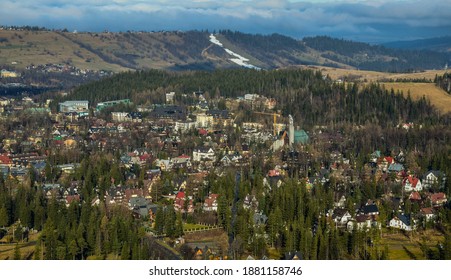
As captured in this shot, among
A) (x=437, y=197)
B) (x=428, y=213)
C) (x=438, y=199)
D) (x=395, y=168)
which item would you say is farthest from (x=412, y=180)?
(x=428, y=213)

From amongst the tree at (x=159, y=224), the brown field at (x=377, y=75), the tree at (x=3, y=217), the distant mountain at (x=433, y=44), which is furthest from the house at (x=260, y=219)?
the distant mountain at (x=433, y=44)

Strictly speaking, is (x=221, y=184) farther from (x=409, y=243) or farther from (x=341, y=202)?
(x=409, y=243)

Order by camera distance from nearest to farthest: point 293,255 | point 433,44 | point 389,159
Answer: point 293,255 → point 389,159 → point 433,44

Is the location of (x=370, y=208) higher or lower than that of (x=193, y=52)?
higher

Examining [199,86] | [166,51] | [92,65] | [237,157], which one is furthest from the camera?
[166,51]

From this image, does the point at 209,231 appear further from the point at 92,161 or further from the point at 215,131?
the point at 215,131
